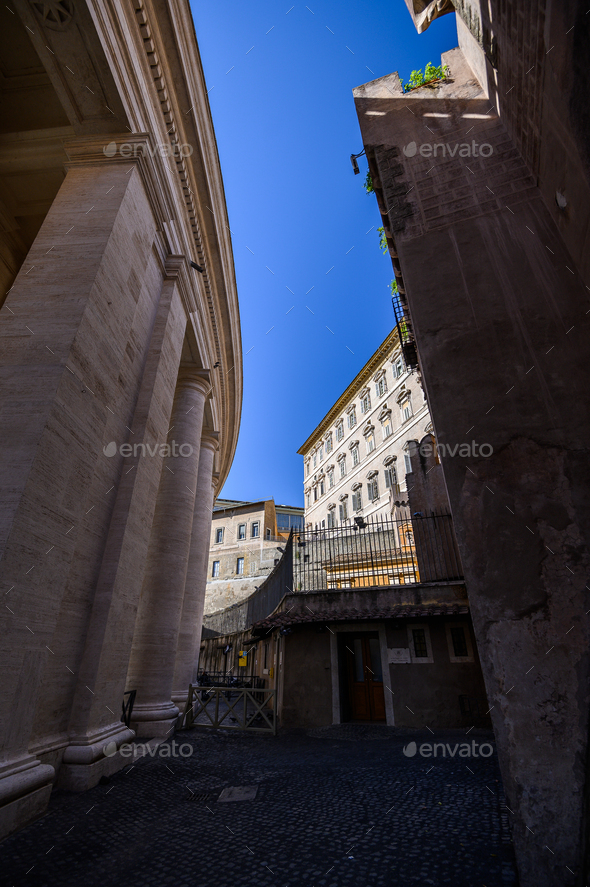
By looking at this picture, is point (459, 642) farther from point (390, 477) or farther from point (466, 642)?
point (390, 477)

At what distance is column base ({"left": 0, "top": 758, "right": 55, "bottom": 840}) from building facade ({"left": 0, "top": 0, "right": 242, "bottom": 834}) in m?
0.02

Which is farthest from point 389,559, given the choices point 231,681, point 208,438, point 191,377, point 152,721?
point 231,681

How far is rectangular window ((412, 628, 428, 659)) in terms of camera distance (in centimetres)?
1022

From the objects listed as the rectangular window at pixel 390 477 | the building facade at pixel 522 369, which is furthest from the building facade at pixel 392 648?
the rectangular window at pixel 390 477

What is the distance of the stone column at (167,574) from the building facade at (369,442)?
14.4 metres

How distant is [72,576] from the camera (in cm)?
573

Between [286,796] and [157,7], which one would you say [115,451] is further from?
[157,7]

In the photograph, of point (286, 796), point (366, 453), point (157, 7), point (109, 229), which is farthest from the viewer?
point (366, 453)

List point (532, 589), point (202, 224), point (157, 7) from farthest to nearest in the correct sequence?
point (202, 224), point (157, 7), point (532, 589)

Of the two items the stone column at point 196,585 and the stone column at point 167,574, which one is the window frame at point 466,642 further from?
the stone column at point 196,585

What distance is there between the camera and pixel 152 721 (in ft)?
27.9

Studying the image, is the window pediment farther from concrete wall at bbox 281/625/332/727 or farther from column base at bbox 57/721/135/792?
column base at bbox 57/721/135/792

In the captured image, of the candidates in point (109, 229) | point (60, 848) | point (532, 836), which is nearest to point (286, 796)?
point (60, 848)

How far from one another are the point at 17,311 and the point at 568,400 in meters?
7.08
